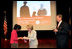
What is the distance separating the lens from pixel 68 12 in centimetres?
734

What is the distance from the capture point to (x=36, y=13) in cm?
712

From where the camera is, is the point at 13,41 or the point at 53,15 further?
the point at 53,15

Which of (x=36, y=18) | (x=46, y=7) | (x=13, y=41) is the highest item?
(x=46, y=7)

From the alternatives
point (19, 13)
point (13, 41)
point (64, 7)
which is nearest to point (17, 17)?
point (19, 13)

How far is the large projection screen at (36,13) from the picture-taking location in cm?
712

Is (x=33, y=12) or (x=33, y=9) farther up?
(x=33, y=9)

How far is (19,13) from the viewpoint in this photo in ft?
23.4

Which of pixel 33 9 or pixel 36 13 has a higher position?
pixel 33 9

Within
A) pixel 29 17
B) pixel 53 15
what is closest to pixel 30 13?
pixel 29 17

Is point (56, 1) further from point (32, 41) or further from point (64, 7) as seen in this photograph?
point (32, 41)

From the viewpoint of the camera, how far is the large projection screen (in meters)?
7.12

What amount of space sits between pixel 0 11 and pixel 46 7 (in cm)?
218

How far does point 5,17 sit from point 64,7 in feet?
9.62

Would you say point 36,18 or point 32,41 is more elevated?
point 36,18
